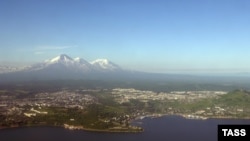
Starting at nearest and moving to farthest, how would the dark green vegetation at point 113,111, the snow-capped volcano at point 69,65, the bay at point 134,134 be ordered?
1. the bay at point 134,134
2. the dark green vegetation at point 113,111
3. the snow-capped volcano at point 69,65

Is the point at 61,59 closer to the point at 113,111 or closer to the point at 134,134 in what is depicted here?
the point at 113,111

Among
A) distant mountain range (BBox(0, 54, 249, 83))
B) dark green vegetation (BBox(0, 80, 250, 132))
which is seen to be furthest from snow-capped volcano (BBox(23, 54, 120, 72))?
dark green vegetation (BBox(0, 80, 250, 132))

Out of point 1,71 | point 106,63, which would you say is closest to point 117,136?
point 1,71

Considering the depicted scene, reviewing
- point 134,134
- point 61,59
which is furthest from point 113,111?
point 61,59

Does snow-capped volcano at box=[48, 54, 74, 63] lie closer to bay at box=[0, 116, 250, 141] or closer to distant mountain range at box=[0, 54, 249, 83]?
distant mountain range at box=[0, 54, 249, 83]

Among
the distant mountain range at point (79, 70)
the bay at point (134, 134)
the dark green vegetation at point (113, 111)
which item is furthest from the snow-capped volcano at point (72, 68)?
the bay at point (134, 134)

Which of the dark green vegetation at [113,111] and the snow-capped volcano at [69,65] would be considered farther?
the snow-capped volcano at [69,65]

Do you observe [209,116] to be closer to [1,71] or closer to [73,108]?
[73,108]

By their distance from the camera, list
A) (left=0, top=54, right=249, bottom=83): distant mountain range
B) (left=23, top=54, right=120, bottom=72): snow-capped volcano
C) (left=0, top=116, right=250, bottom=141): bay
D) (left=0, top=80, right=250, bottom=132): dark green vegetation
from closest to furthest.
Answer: (left=0, top=116, right=250, bottom=141): bay → (left=0, top=80, right=250, bottom=132): dark green vegetation → (left=0, top=54, right=249, bottom=83): distant mountain range → (left=23, top=54, right=120, bottom=72): snow-capped volcano

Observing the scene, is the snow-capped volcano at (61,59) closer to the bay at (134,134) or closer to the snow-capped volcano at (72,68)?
the snow-capped volcano at (72,68)
